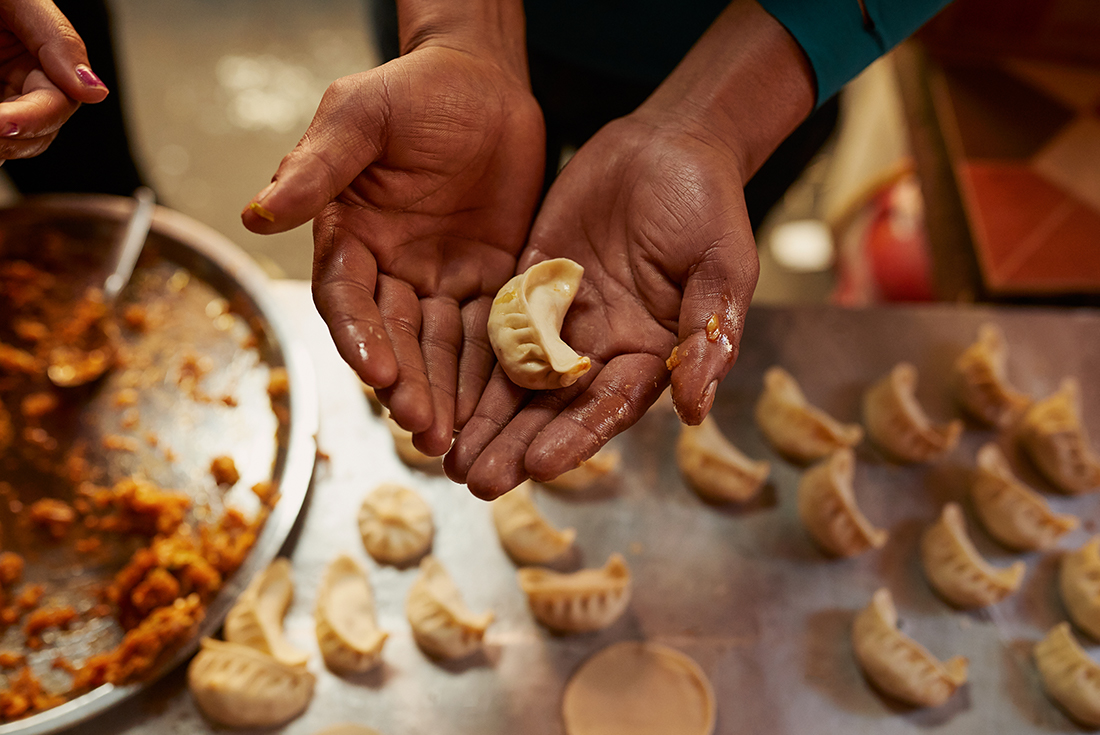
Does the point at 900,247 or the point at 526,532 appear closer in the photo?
the point at 526,532

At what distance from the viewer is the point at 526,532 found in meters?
2.18

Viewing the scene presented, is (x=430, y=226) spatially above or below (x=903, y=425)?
above

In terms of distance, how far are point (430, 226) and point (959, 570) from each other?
185 cm

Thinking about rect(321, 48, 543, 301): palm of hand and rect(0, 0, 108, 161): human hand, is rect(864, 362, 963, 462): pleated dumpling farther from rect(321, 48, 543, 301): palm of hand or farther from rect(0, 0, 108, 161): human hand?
rect(0, 0, 108, 161): human hand

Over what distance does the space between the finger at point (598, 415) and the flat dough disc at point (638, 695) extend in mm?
866

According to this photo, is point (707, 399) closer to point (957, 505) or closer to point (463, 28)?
point (463, 28)

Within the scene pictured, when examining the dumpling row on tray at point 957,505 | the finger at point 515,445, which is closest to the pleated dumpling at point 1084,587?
the dumpling row on tray at point 957,505

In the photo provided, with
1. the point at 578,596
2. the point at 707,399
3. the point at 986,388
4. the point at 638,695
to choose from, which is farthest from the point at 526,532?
the point at 986,388

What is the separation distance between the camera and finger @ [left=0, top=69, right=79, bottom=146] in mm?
1490

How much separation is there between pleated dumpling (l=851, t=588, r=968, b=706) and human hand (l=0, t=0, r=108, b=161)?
2410mm

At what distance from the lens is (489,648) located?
2.10 meters

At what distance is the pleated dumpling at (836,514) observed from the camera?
7.34 feet

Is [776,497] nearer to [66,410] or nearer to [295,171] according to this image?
[295,171]

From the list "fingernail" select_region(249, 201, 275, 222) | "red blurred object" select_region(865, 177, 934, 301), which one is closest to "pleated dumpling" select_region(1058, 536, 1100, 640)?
"red blurred object" select_region(865, 177, 934, 301)
